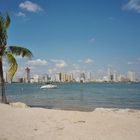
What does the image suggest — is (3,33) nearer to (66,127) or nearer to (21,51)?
(21,51)

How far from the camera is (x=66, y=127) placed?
36.4 ft

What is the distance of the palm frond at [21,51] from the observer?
2241 centimetres

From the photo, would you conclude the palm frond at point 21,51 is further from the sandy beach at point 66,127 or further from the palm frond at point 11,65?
the sandy beach at point 66,127

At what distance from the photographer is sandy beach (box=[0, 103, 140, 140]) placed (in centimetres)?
964

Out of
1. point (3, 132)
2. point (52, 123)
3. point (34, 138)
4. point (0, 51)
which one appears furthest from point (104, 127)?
point (0, 51)

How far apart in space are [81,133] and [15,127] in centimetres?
289

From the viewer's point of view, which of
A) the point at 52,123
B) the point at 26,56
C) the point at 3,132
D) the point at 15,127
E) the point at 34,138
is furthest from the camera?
the point at 26,56

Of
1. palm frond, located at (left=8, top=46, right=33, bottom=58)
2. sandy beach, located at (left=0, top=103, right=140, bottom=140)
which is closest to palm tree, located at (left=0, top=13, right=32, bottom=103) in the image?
palm frond, located at (left=8, top=46, right=33, bottom=58)

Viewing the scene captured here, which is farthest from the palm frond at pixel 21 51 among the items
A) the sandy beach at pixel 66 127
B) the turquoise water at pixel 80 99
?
the sandy beach at pixel 66 127

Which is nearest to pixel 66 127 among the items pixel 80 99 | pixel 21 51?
pixel 21 51

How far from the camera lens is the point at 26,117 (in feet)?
44.0

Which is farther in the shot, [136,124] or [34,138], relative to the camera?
[136,124]

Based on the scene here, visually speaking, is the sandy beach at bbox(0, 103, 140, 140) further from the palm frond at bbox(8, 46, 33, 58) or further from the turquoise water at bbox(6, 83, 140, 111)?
the turquoise water at bbox(6, 83, 140, 111)

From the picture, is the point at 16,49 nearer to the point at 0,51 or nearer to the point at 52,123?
the point at 0,51
